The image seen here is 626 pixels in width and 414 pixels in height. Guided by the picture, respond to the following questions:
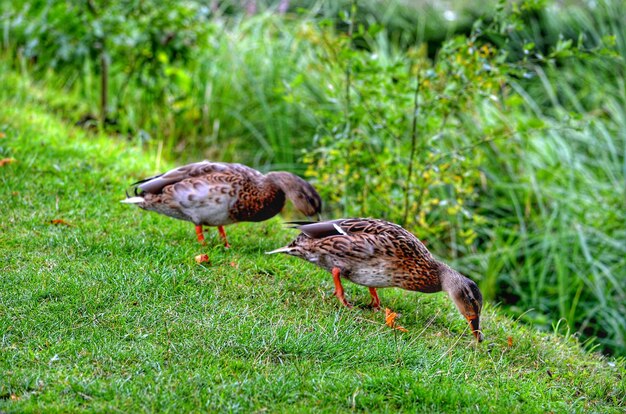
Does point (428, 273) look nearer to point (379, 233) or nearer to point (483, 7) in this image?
point (379, 233)

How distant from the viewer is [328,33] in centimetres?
721

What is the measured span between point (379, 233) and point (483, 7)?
9.22 metres

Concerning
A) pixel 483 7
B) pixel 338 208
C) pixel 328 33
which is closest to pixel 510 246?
pixel 338 208

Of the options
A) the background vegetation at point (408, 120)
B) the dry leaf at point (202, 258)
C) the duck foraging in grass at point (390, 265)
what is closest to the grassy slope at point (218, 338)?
the dry leaf at point (202, 258)

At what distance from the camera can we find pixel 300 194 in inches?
217

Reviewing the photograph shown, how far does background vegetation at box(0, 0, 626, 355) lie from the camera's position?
21.8 feet

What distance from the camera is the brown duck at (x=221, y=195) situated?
5.41 m

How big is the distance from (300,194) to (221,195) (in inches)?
21.5

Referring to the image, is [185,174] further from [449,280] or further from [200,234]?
[449,280]

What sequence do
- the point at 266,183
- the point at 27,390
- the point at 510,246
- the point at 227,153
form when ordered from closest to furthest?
1. the point at 27,390
2. the point at 266,183
3. the point at 510,246
4. the point at 227,153

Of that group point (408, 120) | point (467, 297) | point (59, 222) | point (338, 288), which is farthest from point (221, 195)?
point (408, 120)

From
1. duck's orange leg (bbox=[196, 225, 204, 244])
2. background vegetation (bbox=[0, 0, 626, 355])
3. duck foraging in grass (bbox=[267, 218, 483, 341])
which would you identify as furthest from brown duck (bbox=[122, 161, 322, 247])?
background vegetation (bbox=[0, 0, 626, 355])

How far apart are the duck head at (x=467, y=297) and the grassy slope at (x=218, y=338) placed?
12 centimetres

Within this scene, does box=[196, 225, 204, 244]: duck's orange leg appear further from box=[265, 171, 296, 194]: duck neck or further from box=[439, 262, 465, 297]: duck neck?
box=[439, 262, 465, 297]: duck neck
